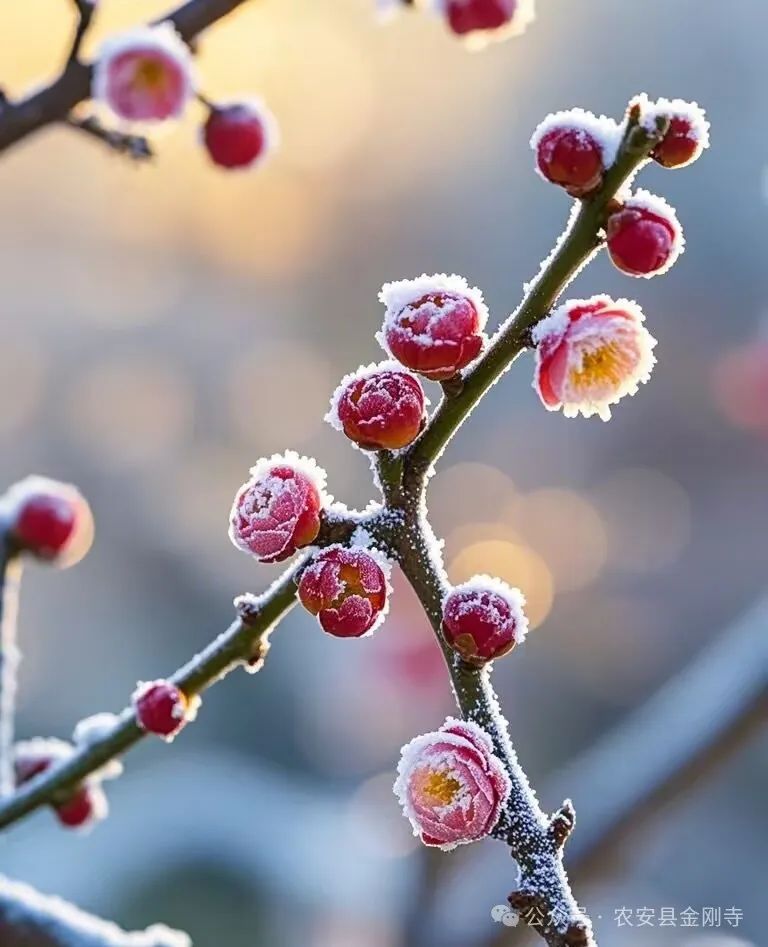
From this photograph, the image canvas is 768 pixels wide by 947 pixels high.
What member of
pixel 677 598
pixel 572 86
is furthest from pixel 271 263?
pixel 677 598

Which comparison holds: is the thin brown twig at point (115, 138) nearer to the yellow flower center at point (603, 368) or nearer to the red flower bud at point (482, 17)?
the red flower bud at point (482, 17)

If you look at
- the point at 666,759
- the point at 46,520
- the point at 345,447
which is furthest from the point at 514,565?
the point at 46,520

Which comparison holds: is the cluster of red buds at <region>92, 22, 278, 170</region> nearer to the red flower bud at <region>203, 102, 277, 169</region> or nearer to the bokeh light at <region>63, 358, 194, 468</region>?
the red flower bud at <region>203, 102, 277, 169</region>

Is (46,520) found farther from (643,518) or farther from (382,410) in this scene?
(643,518)

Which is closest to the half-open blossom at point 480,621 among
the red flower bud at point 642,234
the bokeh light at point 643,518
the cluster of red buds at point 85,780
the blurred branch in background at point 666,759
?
the red flower bud at point 642,234

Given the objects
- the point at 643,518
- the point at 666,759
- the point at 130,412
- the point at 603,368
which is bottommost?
the point at 603,368
